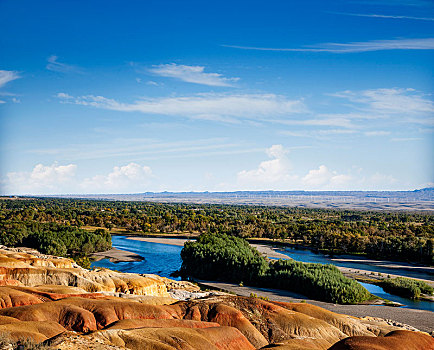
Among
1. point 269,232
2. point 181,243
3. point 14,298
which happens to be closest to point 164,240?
point 181,243

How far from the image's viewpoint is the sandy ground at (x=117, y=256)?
96.8 meters

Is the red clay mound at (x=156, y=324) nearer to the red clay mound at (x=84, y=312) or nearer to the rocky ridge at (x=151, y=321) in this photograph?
the rocky ridge at (x=151, y=321)

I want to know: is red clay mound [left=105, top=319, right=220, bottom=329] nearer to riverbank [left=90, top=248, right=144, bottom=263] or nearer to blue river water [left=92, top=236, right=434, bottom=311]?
blue river water [left=92, top=236, right=434, bottom=311]

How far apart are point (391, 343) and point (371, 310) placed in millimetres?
31180

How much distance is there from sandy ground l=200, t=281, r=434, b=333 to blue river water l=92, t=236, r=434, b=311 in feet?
23.9

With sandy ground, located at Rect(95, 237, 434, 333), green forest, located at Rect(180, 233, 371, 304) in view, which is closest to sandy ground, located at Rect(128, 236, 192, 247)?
green forest, located at Rect(180, 233, 371, 304)

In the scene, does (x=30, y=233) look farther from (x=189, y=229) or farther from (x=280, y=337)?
(x=280, y=337)

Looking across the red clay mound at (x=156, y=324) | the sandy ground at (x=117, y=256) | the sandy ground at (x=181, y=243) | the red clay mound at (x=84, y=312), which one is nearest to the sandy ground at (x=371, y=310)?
the red clay mound at (x=156, y=324)

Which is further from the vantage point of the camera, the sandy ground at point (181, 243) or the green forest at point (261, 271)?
the sandy ground at point (181, 243)

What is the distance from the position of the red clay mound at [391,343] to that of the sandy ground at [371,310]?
1792cm

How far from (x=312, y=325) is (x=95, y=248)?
83.3 meters

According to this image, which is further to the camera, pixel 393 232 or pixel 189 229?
pixel 189 229

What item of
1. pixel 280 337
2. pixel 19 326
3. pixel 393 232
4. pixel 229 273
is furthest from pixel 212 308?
pixel 393 232

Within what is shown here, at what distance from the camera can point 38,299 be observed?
31797mm
